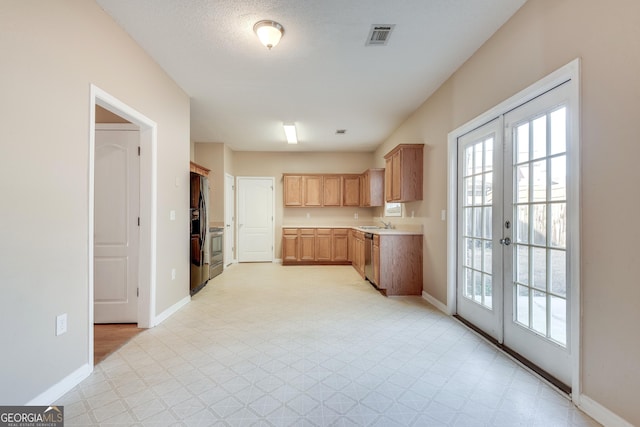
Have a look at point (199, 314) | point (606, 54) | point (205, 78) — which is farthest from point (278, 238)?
point (606, 54)

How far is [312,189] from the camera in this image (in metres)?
7.26

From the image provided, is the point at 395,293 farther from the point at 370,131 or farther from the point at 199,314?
the point at 370,131

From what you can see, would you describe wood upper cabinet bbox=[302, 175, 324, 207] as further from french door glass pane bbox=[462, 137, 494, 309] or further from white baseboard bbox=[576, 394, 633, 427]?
white baseboard bbox=[576, 394, 633, 427]

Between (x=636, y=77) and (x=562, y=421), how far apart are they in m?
1.90

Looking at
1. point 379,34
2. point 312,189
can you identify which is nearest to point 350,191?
point 312,189

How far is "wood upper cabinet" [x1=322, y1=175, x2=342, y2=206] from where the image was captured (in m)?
7.26

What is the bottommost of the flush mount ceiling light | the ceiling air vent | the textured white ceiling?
the flush mount ceiling light

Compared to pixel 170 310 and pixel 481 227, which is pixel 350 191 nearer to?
pixel 481 227

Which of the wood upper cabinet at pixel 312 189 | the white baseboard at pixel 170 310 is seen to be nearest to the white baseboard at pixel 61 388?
the white baseboard at pixel 170 310

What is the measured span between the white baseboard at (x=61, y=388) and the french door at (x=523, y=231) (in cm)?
331

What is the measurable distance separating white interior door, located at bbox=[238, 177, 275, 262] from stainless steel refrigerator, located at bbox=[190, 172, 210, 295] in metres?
2.56

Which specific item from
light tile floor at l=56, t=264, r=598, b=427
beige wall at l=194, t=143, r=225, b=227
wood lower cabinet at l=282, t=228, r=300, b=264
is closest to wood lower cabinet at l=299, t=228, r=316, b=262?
wood lower cabinet at l=282, t=228, r=300, b=264

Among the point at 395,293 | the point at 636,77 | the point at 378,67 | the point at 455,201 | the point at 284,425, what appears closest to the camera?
the point at 636,77

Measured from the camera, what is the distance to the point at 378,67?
10.5 ft
